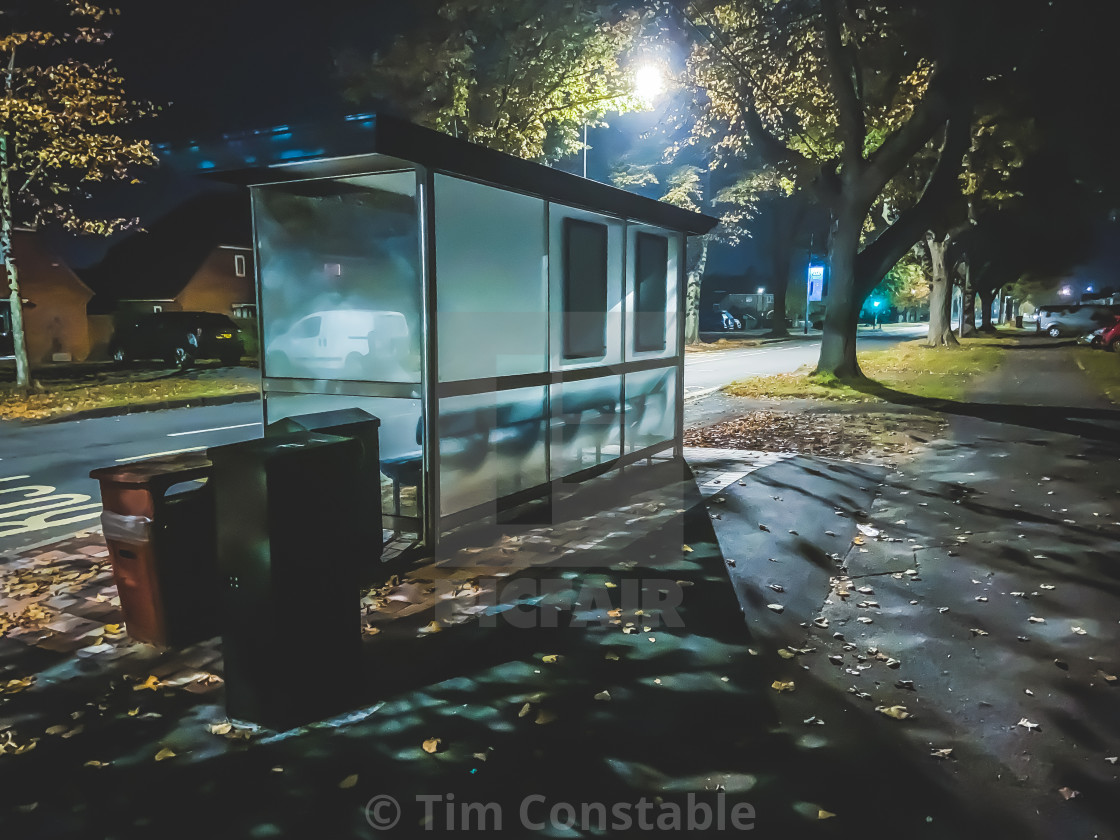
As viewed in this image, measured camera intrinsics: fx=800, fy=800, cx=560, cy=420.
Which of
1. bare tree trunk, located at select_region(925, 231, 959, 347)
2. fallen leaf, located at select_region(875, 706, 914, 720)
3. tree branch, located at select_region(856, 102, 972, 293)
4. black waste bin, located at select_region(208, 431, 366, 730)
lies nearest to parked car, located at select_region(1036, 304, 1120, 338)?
bare tree trunk, located at select_region(925, 231, 959, 347)

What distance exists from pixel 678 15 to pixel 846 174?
5.72m

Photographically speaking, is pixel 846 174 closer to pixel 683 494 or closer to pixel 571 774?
pixel 683 494

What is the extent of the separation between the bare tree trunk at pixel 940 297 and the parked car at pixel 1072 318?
10114 mm

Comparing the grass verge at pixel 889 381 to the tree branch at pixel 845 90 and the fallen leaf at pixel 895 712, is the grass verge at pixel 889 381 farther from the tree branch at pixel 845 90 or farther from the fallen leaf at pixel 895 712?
the fallen leaf at pixel 895 712

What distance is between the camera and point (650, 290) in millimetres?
9516

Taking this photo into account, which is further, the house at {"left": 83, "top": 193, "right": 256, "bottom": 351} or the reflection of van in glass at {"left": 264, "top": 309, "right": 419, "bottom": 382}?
the house at {"left": 83, "top": 193, "right": 256, "bottom": 351}

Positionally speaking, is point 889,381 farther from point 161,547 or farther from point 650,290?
point 161,547

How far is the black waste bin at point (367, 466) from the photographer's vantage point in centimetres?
552

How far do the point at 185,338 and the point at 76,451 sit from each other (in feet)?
56.1

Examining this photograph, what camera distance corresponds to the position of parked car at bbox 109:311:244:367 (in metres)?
26.9

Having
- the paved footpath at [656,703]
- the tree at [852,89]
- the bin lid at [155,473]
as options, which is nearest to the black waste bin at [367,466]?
the paved footpath at [656,703]

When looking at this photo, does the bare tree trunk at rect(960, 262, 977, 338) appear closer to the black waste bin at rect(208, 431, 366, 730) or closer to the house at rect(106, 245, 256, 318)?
the house at rect(106, 245, 256, 318)

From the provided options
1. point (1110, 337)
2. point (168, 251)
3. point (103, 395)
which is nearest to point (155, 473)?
point (103, 395)

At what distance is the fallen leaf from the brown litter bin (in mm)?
3873
